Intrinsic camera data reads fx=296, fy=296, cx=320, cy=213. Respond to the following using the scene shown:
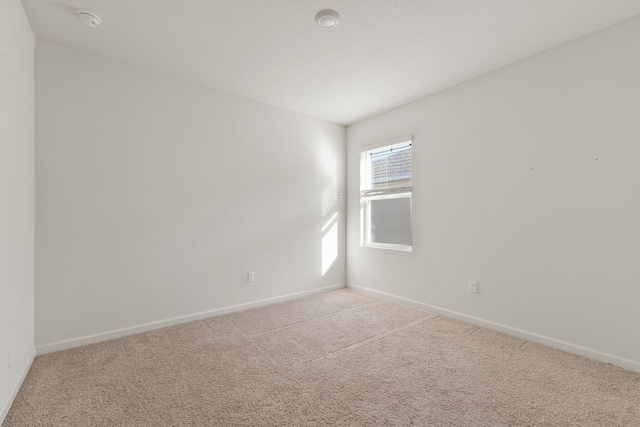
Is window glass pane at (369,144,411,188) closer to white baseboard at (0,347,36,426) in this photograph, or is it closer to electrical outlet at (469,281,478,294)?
electrical outlet at (469,281,478,294)

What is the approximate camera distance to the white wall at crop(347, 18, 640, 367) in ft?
6.99

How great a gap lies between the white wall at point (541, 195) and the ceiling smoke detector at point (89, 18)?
3.05 m

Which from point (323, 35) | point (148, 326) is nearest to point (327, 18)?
point (323, 35)

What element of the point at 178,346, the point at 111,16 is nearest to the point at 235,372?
the point at 178,346

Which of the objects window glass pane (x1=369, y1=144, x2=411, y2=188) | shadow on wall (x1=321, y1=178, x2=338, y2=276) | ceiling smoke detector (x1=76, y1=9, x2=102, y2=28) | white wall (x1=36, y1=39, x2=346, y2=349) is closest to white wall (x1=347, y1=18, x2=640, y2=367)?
window glass pane (x1=369, y1=144, x2=411, y2=188)

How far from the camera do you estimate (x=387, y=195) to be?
12.8 ft

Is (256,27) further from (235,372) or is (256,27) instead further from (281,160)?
(235,372)

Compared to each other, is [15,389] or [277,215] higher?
[277,215]

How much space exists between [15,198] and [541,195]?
385 centimetres

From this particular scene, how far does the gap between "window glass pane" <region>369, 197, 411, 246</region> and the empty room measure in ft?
0.36

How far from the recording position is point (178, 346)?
2.46 metres

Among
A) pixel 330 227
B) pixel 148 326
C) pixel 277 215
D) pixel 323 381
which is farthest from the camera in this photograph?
pixel 330 227

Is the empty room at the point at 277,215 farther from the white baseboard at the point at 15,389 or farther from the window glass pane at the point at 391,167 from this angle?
the window glass pane at the point at 391,167

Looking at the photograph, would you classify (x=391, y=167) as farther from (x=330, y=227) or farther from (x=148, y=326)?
(x=148, y=326)
